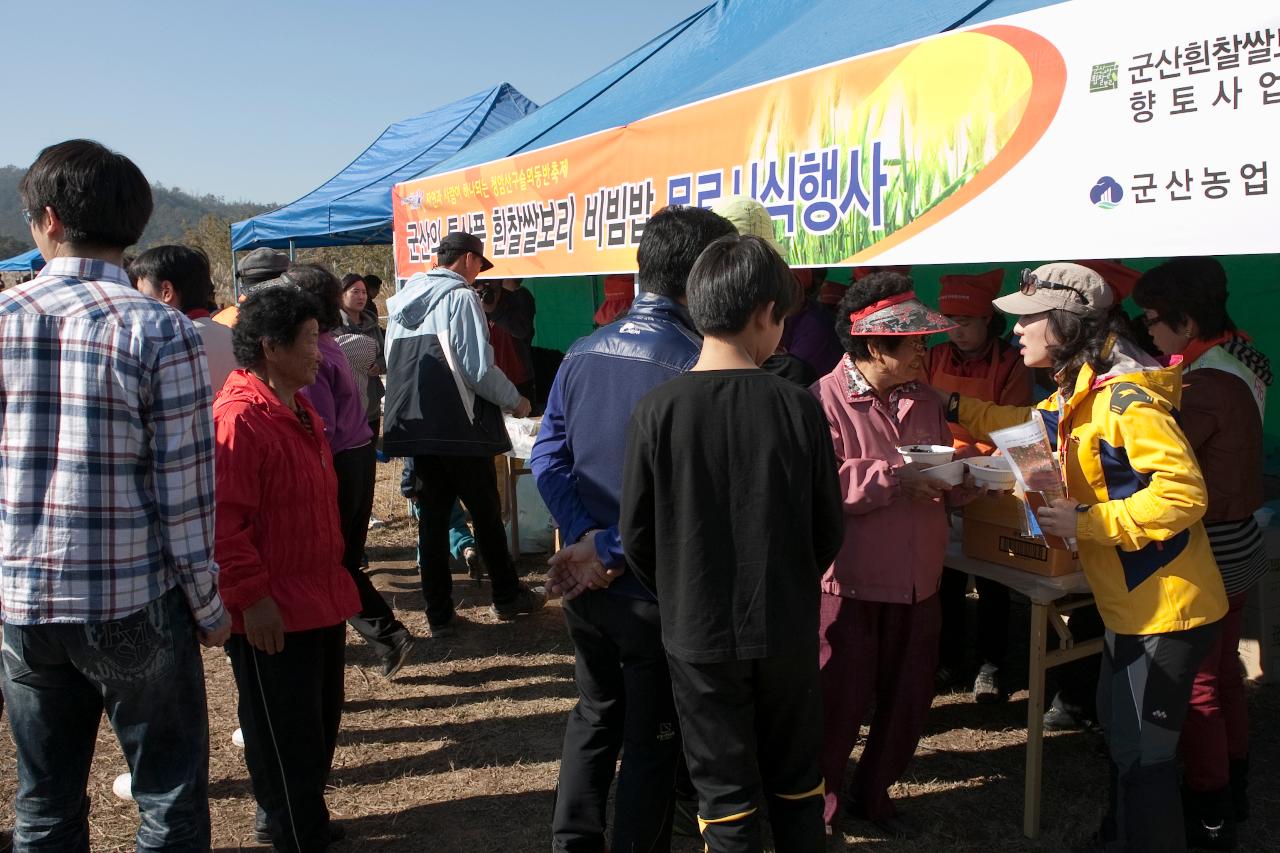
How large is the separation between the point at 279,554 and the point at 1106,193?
87.0 inches

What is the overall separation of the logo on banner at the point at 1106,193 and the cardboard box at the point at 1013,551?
98cm

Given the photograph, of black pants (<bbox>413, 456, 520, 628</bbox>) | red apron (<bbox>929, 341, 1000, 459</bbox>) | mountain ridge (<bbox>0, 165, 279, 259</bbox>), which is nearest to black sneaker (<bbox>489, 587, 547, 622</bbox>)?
black pants (<bbox>413, 456, 520, 628</bbox>)

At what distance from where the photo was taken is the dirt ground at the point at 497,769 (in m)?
2.84

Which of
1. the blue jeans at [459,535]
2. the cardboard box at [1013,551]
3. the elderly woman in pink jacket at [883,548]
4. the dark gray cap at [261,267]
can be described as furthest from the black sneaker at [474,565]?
the cardboard box at [1013,551]

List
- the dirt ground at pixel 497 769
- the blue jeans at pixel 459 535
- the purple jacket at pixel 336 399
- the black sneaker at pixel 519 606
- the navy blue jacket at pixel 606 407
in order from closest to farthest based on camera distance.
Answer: the navy blue jacket at pixel 606 407 → the dirt ground at pixel 497 769 → the purple jacket at pixel 336 399 → the black sneaker at pixel 519 606 → the blue jeans at pixel 459 535

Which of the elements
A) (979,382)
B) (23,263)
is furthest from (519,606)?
(23,263)

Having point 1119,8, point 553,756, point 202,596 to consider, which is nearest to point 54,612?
point 202,596

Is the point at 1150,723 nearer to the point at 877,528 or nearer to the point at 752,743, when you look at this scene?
the point at 877,528

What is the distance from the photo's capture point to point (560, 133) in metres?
5.36

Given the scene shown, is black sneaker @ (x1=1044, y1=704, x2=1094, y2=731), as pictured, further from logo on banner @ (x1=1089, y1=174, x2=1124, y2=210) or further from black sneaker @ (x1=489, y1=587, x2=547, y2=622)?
black sneaker @ (x1=489, y1=587, x2=547, y2=622)

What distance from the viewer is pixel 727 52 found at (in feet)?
15.7

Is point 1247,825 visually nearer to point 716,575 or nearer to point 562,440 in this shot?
point 716,575

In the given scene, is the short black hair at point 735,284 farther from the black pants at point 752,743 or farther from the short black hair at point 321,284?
the short black hair at point 321,284

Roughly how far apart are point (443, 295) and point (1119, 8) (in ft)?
9.74
